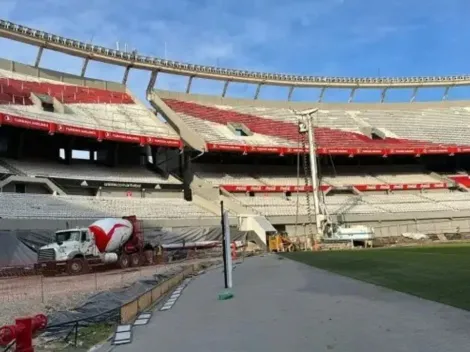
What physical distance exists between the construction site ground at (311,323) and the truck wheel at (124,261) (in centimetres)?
1694

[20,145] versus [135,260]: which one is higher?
[20,145]

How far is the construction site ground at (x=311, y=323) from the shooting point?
595cm

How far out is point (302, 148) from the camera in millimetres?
52688

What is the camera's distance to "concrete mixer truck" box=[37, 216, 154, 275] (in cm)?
2508

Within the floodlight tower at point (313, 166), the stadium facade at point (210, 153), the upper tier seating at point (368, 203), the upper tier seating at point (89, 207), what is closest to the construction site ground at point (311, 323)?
the stadium facade at point (210, 153)

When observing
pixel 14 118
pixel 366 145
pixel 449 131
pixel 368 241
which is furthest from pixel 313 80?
pixel 14 118

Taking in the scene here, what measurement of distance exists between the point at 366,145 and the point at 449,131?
41.1 ft

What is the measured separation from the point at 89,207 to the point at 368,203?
27.0 meters

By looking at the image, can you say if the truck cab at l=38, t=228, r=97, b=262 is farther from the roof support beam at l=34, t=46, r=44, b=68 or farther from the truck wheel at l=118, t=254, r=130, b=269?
the roof support beam at l=34, t=46, r=44, b=68

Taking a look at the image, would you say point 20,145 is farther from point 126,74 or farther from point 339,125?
point 339,125

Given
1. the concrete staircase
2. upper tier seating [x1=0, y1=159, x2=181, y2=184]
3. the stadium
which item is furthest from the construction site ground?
upper tier seating [x1=0, y1=159, x2=181, y2=184]

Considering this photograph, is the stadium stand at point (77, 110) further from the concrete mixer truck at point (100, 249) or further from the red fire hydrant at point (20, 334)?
the red fire hydrant at point (20, 334)

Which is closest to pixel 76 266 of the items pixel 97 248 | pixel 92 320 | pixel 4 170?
pixel 97 248

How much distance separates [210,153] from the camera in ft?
175
